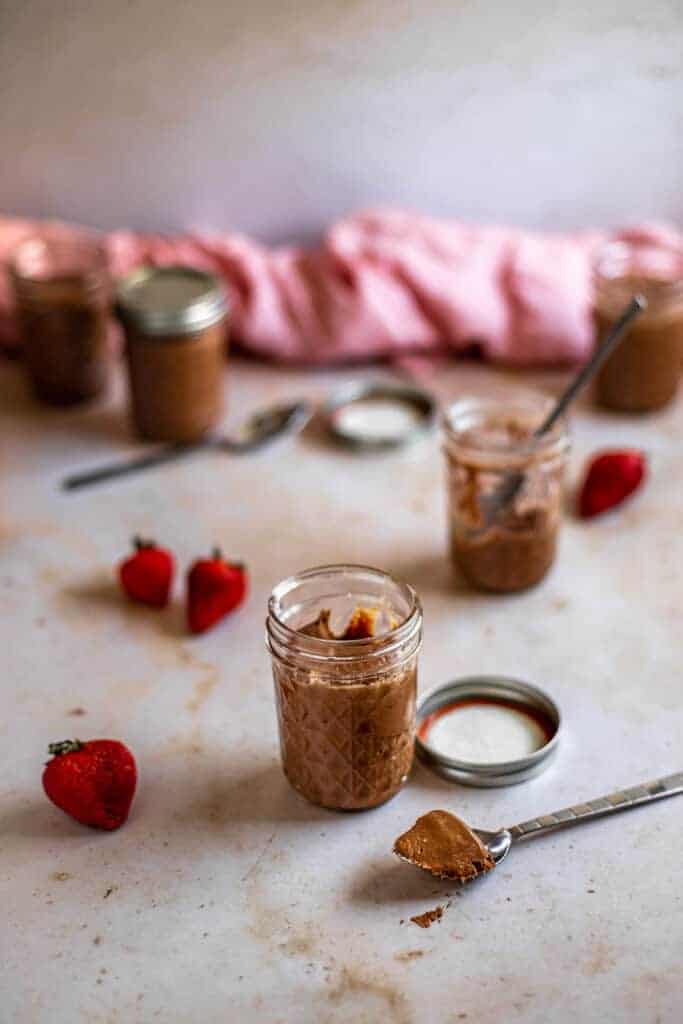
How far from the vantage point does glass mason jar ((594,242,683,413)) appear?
1.85 m

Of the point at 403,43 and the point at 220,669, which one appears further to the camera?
the point at 403,43

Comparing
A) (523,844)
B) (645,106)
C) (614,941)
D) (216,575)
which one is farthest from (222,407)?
(614,941)

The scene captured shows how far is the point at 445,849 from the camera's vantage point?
114 cm

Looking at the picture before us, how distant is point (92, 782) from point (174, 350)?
771 millimetres

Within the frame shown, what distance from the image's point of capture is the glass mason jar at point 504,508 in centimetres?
150

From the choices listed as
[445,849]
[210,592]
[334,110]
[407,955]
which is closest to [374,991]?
[407,955]

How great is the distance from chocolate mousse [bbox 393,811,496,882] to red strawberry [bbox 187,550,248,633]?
0.40 m

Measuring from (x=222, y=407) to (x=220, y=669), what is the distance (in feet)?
2.00

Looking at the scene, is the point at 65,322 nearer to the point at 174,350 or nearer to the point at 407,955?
the point at 174,350

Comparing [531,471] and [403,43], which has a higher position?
[403,43]

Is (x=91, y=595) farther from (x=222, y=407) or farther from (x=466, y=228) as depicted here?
(x=466, y=228)

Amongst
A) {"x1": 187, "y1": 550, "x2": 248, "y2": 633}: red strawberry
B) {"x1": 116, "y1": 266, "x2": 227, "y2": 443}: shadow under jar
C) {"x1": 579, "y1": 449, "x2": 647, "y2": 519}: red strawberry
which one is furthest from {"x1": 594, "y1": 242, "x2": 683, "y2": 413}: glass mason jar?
{"x1": 187, "y1": 550, "x2": 248, "y2": 633}: red strawberry

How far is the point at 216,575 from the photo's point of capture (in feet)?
4.82

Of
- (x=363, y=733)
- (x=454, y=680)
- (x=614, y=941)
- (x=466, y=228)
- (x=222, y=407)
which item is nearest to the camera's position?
(x=614, y=941)
